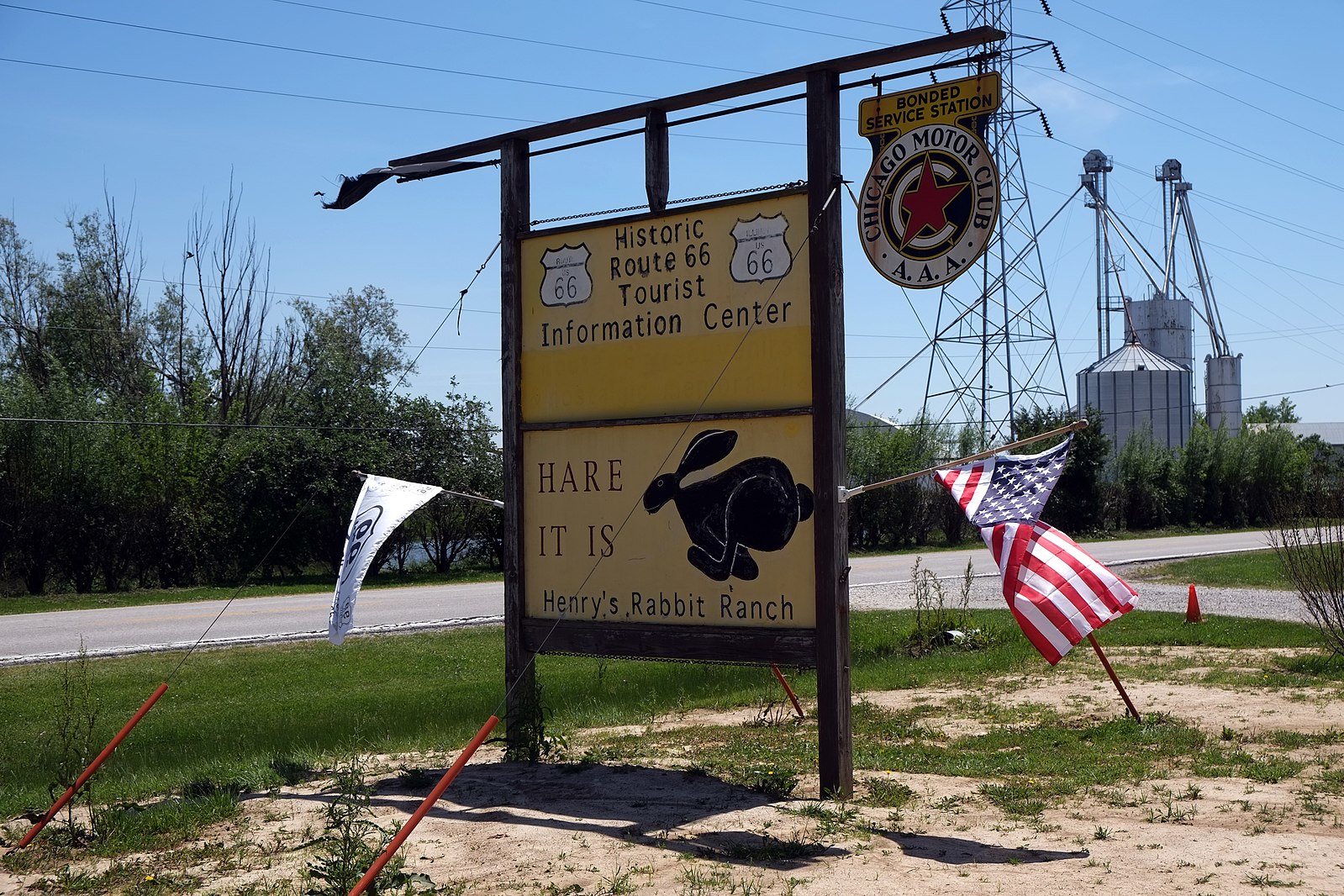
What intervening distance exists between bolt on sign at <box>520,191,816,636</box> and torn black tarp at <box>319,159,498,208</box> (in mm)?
1034

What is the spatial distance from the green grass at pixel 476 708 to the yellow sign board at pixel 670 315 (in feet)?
8.27

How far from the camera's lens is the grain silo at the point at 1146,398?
59781 millimetres

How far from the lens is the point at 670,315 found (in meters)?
8.24

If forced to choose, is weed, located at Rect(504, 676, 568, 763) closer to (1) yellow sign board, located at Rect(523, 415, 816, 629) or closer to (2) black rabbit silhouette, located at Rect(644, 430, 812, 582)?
(1) yellow sign board, located at Rect(523, 415, 816, 629)

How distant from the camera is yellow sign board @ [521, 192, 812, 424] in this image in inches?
303

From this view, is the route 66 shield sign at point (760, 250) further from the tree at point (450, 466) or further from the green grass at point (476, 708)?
the tree at point (450, 466)

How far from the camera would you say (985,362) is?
3788cm

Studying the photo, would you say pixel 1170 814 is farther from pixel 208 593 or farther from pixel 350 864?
pixel 208 593

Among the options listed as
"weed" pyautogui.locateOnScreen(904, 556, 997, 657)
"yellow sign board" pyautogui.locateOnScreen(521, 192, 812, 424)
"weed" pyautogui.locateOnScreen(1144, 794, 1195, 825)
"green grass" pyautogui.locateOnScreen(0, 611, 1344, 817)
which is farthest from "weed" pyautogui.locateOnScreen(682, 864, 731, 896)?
"weed" pyautogui.locateOnScreen(904, 556, 997, 657)

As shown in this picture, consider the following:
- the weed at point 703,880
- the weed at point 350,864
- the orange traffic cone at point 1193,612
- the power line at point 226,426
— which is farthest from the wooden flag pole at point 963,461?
the power line at point 226,426

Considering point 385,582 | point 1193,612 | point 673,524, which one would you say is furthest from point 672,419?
point 385,582

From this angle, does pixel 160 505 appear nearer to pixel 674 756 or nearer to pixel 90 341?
pixel 90 341

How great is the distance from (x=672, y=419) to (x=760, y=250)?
1265mm

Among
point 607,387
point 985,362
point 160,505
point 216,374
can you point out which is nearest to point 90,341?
point 216,374
